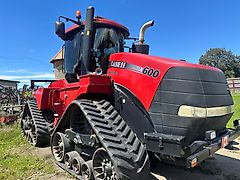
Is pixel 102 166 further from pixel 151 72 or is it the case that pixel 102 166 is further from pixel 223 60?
pixel 223 60

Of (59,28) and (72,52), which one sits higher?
(59,28)

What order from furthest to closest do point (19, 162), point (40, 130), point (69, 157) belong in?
1. point (40, 130)
2. point (19, 162)
3. point (69, 157)

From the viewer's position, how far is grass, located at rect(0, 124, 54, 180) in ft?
17.9

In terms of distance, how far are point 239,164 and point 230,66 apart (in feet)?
226

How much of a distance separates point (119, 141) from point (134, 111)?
529 mm

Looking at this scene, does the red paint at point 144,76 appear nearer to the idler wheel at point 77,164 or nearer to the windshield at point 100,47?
the windshield at point 100,47

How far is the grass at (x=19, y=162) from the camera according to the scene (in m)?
5.46

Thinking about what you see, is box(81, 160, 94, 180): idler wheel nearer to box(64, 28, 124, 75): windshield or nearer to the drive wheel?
the drive wheel

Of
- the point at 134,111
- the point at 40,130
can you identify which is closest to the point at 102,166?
the point at 134,111

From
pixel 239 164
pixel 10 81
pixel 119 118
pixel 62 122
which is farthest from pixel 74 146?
pixel 10 81

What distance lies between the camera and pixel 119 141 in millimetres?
4109

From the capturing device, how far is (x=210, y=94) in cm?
394

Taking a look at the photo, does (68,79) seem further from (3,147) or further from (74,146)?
(3,147)

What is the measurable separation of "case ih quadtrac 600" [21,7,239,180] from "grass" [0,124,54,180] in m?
0.45
